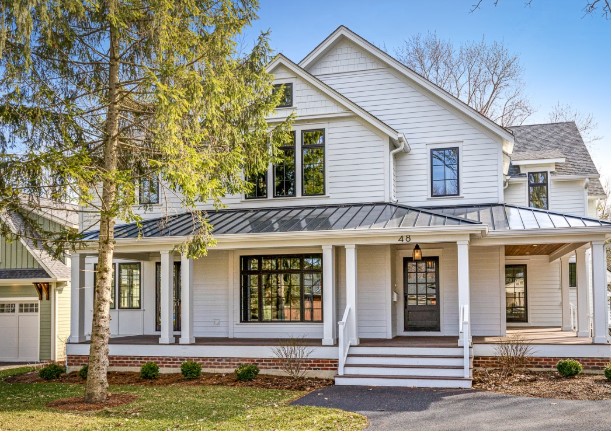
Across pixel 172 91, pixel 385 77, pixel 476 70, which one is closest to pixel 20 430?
pixel 172 91

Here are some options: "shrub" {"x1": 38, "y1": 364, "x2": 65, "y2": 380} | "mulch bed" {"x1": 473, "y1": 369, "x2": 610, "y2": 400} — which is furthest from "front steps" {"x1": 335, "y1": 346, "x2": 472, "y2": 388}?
"shrub" {"x1": 38, "y1": 364, "x2": 65, "y2": 380}

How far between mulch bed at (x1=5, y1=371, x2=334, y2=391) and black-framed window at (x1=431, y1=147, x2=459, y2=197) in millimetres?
6056

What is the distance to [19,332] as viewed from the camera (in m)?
21.2

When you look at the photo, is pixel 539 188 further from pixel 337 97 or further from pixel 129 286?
pixel 129 286

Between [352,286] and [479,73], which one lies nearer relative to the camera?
[352,286]

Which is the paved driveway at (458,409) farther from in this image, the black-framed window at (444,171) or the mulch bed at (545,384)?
the black-framed window at (444,171)

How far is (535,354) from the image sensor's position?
13383mm

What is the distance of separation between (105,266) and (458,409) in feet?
21.1

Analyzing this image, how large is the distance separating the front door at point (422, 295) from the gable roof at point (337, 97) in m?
3.28

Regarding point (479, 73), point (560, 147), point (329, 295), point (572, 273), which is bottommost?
point (329, 295)

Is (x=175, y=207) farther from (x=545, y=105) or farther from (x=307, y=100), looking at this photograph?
(x=545, y=105)

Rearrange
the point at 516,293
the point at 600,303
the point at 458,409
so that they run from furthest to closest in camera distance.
A: the point at 516,293 → the point at 600,303 → the point at 458,409

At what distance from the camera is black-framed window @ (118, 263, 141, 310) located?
18.5m

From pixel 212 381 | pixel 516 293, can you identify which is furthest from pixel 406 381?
pixel 516 293
